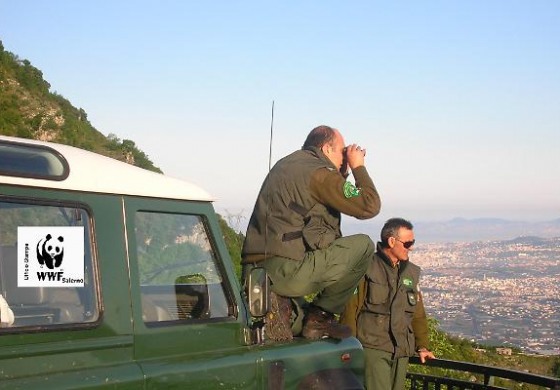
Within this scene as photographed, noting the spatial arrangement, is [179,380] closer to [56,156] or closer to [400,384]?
[56,156]

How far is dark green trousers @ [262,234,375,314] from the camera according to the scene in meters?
5.09

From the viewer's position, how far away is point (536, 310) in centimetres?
4644

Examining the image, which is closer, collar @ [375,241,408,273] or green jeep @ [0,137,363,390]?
green jeep @ [0,137,363,390]

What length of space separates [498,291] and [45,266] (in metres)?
56.1

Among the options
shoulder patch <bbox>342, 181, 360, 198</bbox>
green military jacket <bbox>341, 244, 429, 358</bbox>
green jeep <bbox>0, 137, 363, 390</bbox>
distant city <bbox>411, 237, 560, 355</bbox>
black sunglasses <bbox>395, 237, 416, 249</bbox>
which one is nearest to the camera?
green jeep <bbox>0, 137, 363, 390</bbox>

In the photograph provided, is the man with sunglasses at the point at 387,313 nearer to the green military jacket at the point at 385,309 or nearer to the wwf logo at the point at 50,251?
the green military jacket at the point at 385,309

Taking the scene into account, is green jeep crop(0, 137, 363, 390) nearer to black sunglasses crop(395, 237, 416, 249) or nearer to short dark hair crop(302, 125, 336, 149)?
short dark hair crop(302, 125, 336, 149)

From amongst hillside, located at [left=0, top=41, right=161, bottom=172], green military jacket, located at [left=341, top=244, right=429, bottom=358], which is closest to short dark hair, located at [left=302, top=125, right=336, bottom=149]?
green military jacket, located at [left=341, top=244, right=429, bottom=358]

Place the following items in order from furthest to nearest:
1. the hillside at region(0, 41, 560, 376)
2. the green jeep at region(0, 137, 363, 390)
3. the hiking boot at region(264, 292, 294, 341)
A: 1. the hillside at region(0, 41, 560, 376)
2. the hiking boot at region(264, 292, 294, 341)
3. the green jeep at region(0, 137, 363, 390)

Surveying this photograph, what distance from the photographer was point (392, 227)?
23.8 ft

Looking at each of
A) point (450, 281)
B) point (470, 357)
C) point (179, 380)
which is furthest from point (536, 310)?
point (179, 380)

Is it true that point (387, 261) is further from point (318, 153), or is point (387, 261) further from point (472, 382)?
point (318, 153)

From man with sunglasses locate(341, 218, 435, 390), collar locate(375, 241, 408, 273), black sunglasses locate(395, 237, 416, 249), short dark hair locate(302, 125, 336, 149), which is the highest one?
short dark hair locate(302, 125, 336, 149)

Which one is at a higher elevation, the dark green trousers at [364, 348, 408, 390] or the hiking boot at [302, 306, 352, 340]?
the hiking boot at [302, 306, 352, 340]
